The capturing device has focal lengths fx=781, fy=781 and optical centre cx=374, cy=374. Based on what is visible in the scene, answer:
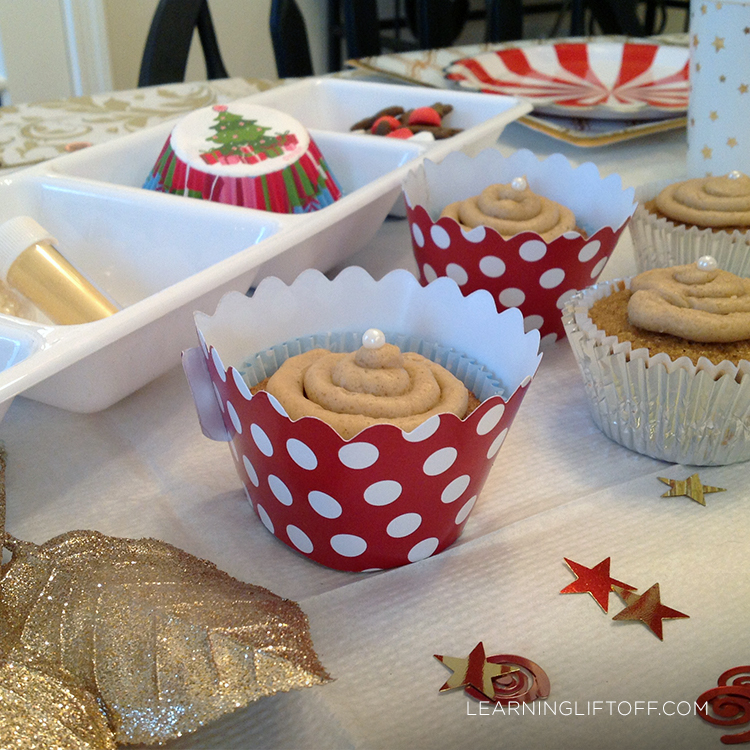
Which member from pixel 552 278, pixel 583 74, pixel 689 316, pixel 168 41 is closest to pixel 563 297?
pixel 552 278

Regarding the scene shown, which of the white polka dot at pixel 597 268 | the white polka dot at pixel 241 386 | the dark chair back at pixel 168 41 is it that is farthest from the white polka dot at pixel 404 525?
the dark chair back at pixel 168 41

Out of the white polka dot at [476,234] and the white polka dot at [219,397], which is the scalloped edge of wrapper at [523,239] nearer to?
the white polka dot at [476,234]

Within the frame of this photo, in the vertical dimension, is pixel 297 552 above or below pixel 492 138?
below

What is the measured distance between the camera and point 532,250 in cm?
60

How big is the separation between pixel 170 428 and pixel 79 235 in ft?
0.84

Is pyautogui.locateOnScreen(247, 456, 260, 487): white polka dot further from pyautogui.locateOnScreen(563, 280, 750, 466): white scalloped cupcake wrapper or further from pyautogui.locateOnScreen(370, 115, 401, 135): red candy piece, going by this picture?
pyautogui.locateOnScreen(370, 115, 401, 135): red candy piece

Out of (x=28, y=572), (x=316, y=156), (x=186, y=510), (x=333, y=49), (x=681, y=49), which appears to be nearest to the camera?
(x=28, y=572)

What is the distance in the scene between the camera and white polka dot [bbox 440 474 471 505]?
0.42m

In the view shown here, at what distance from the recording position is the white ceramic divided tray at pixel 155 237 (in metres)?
0.48

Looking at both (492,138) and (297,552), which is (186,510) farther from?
(492,138)

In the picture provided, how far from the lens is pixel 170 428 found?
56 centimetres

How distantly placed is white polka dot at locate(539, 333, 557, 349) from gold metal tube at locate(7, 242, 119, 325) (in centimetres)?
35

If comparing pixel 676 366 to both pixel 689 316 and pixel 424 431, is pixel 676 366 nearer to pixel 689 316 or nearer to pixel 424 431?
pixel 689 316

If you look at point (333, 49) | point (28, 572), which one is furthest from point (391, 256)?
point (333, 49)
